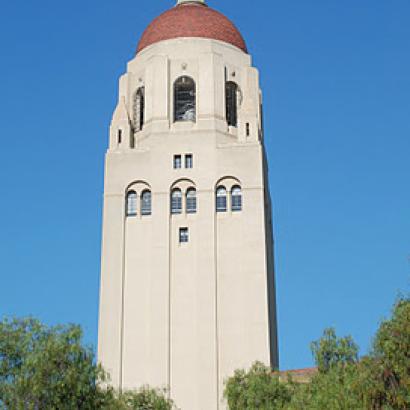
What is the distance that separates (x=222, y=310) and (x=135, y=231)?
8.25m

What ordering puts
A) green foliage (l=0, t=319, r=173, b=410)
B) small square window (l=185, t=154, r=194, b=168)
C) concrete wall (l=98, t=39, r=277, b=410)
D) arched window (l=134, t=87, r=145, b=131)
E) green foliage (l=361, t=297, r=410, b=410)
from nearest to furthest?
green foliage (l=361, t=297, r=410, b=410), green foliage (l=0, t=319, r=173, b=410), concrete wall (l=98, t=39, r=277, b=410), small square window (l=185, t=154, r=194, b=168), arched window (l=134, t=87, r=145, b=131)

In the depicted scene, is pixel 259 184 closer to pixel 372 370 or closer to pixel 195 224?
pixel 195 224

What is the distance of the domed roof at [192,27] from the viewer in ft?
220

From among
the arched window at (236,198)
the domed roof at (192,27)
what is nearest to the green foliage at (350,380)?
the arched window at (236,198)

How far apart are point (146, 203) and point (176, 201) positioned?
213cm

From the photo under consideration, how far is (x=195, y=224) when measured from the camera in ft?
198

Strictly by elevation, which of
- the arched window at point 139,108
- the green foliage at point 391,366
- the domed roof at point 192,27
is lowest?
the green foliage at point 391,366

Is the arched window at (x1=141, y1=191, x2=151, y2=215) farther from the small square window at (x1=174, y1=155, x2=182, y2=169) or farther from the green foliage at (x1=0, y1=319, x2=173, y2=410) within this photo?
the green foliage at (x1=0, y1=319, x2=173, y2=410)

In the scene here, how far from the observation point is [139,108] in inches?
2655

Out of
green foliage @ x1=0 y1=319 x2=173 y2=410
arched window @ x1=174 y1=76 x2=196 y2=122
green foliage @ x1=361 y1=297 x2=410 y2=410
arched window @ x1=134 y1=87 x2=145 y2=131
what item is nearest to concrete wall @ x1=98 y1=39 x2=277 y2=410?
arched window @ x1=174 y1=76 x2=196 y2=122

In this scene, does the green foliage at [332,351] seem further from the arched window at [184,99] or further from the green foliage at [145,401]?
the arched window at [184,99]

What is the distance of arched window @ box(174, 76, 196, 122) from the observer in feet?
215

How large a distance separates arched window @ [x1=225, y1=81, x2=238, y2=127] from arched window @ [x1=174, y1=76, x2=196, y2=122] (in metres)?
2.53

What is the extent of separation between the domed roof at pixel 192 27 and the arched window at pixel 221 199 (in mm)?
12718
